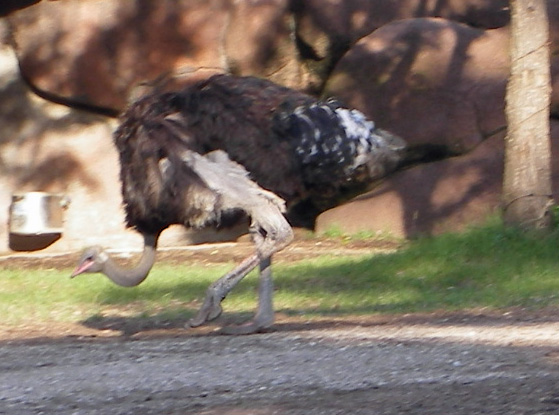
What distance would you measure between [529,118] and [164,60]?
4.71 meters

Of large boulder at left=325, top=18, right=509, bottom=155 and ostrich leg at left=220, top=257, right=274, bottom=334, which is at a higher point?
large boulder at left=325, top=18, right=509, bottom=155

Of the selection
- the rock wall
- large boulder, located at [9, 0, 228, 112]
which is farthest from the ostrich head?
large boulder, located at [9, 0, 228, 112]

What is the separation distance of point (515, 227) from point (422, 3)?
4165 millimetres

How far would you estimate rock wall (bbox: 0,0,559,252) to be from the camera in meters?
12.8

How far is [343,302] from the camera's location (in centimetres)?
903

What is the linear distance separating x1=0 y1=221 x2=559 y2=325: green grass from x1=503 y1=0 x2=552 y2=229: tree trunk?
0.98 feet

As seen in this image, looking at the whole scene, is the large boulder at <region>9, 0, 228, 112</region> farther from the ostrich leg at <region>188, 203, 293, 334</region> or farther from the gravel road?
the gravel road

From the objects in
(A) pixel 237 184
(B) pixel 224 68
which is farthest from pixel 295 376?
(B) pixel 224 68

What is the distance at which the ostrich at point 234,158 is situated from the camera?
7.21m

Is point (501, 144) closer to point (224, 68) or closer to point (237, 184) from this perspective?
Result: point (224, 68)

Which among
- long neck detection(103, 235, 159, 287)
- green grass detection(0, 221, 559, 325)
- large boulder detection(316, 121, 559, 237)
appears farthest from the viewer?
large boulder detection(316, 121, 559, 237)

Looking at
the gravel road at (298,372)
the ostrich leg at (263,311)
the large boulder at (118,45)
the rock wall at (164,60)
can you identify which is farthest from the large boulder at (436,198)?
the ostrich leg at (263,311)

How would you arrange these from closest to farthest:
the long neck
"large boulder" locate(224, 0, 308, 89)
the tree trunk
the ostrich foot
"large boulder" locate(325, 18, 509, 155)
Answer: the ostrich foot, the long neck, the tree trunk, "large boulder" locate(325, 18, 509, 155), "large boulder" locate(224, 0, 308, 89)

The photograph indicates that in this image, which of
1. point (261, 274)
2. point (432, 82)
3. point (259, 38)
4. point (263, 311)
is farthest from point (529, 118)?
point (259, 38)
